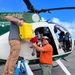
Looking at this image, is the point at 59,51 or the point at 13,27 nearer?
the point at 13,27

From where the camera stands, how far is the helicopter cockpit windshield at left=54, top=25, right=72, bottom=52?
8.45 meters

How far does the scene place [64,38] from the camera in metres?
8.56

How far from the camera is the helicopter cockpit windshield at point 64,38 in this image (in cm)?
845

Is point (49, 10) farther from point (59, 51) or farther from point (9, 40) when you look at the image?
point (9, 40)

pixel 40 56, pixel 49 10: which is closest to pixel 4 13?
pixel 49 10

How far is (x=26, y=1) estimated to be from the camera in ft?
26.7

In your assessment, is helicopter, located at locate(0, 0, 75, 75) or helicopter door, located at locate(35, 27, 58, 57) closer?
helicopter, located at locate(0, 0, 75, 75)

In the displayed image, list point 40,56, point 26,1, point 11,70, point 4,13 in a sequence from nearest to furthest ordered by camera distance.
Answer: point 11,70, point 40,56, point 26,1, point 4,13

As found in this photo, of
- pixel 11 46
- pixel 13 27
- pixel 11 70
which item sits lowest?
pixel 11 70

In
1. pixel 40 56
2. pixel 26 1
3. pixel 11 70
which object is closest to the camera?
pixel 11 70

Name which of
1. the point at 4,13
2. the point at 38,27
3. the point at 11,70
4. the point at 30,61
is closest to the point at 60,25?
the point at 38,27

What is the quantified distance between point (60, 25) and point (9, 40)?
1.93 metres

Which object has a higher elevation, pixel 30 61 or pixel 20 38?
pixel 20 38

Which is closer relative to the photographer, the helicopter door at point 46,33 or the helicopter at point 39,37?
the helicopter at point 39,37
